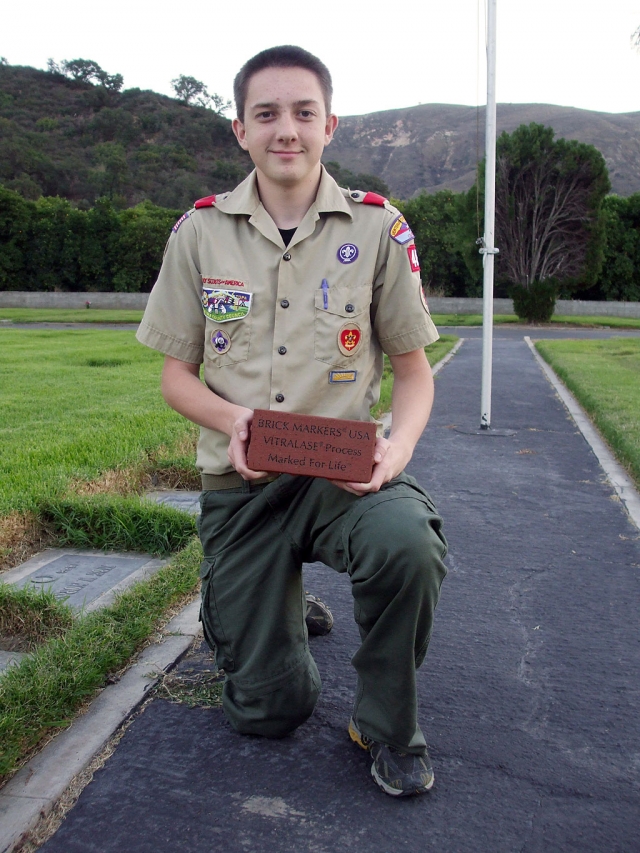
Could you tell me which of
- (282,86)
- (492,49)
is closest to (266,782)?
(282,86)

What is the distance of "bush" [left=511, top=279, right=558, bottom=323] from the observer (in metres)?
26.4

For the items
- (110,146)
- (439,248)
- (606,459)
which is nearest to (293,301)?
(606,459)

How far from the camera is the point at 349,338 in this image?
2.43m

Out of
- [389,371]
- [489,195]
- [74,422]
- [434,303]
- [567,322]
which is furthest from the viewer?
[434,303]

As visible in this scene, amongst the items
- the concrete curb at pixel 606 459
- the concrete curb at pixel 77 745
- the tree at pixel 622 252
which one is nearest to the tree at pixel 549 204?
the tree at pixel 622 252

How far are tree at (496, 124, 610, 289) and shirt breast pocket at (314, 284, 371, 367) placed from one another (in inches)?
939

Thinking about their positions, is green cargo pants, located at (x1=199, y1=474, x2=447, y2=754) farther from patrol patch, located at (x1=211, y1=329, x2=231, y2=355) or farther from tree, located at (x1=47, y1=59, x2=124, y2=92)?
tree, located at (x1=47, y1=59, x2=124, y2=92)

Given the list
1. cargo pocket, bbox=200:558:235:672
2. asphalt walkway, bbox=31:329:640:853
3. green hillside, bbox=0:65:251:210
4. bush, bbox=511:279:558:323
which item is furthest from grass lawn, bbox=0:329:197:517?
green hillside, bbox=0:65:251:210

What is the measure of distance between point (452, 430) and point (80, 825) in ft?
19.9

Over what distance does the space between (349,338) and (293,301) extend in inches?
7.9

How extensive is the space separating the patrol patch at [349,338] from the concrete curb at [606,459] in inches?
114

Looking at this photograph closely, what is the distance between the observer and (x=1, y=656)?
2.99 meters

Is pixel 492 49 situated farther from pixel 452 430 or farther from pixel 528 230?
pixel 528 230

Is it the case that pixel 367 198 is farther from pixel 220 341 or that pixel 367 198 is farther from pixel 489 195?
pixel 489 195
